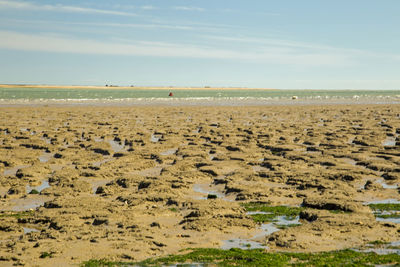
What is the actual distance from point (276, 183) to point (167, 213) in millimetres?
4293

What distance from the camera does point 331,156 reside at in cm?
1778

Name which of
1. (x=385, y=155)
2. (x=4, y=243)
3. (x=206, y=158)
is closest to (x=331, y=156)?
(x=385, y=155)

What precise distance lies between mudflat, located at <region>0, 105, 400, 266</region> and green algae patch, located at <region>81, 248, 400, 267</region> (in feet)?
1.03

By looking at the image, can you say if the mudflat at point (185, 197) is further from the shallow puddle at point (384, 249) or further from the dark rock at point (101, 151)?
the shallow puddle at point (384, 249)

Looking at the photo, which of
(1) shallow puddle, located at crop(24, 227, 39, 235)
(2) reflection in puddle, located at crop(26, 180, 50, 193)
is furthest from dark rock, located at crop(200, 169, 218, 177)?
(1) shallow puddle, located at crop(24, 227, 39, 235)

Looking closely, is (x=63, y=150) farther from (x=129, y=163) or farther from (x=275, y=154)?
(x=275, y=154)

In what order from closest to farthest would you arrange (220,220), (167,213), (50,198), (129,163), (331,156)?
(220,220) → (167,213) → (50,198) → (129,163) → (331,156)

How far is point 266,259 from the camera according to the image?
7117 millimetres

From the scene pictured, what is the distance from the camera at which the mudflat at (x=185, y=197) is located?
802 cm

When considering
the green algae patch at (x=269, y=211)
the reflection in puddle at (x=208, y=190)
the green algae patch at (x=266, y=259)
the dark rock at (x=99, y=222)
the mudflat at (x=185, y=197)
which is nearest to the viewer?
the green algae patch at (x=266, y=259)

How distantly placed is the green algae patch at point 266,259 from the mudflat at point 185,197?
31 centimetres

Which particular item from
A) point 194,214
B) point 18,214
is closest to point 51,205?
point 18,214

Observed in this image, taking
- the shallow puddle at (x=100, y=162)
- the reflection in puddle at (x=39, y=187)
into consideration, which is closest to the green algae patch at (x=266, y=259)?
the reflection in puddle at (x=39, y=187)

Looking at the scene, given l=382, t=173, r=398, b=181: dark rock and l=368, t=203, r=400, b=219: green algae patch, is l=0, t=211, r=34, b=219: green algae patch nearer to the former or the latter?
l=368, t=203, r=400, b=219: green algae patch
